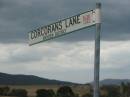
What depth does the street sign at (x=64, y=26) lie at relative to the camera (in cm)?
1447

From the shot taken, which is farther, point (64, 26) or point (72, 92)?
point (72, 92)

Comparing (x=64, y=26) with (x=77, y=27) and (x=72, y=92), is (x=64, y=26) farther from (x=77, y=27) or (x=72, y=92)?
(x=72, y=92)

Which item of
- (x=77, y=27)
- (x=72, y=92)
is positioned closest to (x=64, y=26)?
(x=77, y=27)

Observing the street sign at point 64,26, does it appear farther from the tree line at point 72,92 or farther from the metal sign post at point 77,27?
the tree line at point 72,92

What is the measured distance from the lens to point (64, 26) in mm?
14836

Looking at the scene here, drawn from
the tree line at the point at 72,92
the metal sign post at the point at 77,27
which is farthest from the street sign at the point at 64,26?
the tree line at the point at 72,92

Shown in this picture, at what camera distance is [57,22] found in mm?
15047

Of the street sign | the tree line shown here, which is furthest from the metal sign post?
the tree line

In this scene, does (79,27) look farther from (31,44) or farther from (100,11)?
(31,44)

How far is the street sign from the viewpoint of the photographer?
570 inches

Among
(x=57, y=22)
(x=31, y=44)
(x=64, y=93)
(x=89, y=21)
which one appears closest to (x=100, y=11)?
(x=89, y=21)

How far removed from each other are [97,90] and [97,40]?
130 centimetres

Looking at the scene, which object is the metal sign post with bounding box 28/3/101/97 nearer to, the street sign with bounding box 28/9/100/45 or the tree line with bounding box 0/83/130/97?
the street sign with bounding box 28/9/100/45

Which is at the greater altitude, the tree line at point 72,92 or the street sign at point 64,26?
the tree line at point 72,92
